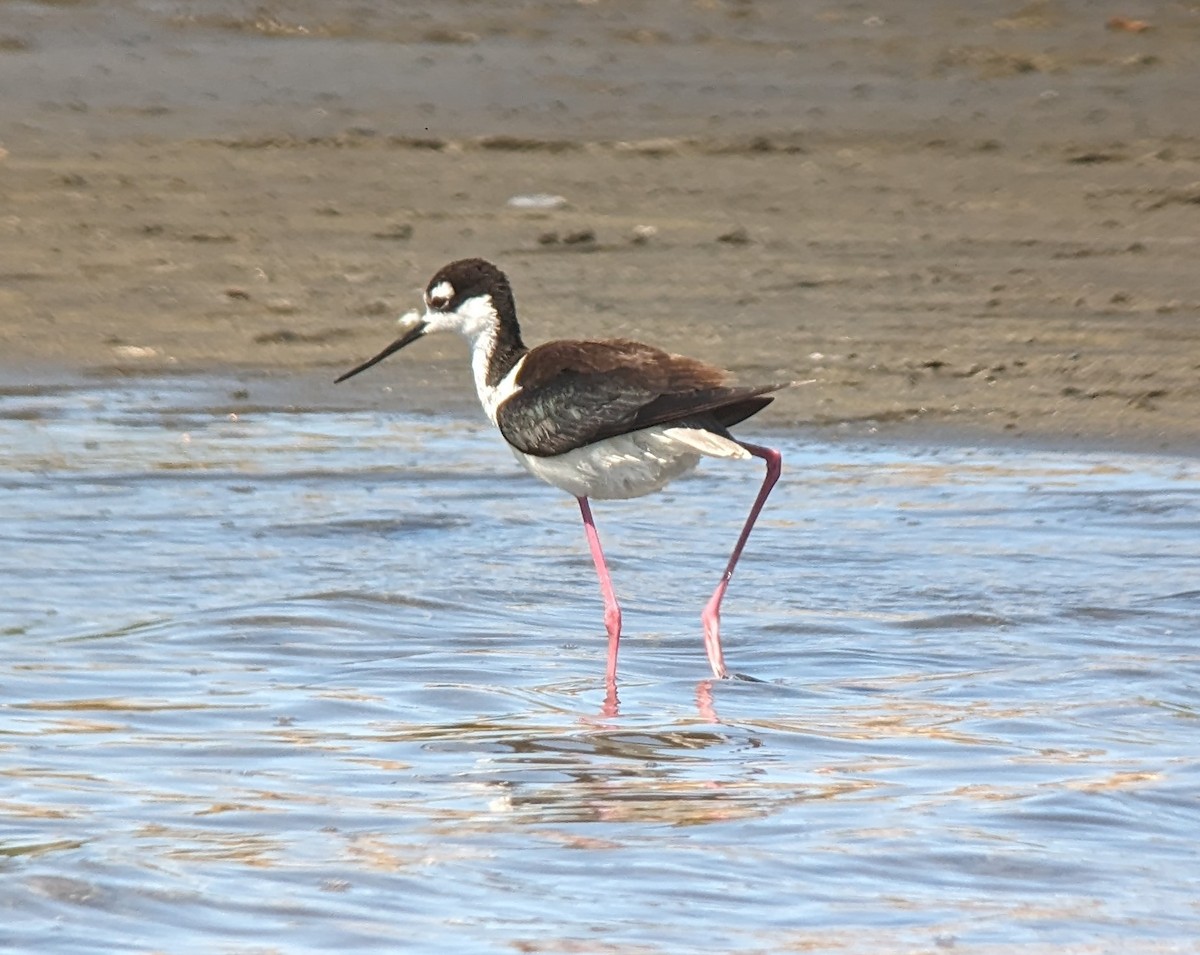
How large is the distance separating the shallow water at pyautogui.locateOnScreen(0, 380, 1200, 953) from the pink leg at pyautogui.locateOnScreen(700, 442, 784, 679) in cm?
10

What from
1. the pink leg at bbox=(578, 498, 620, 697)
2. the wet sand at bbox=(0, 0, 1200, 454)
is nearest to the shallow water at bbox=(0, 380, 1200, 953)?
the pink leg at bbox=(578, 498, 620, 697)

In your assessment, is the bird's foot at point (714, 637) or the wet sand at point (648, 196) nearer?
the bird's foot at point (714, 637)

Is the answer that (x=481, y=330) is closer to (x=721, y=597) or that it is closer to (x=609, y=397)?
(x=609, y=397)

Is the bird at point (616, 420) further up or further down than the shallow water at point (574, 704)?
further up

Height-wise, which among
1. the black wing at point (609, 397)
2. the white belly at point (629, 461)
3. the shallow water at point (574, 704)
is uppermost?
the black wing at point (609, 397)

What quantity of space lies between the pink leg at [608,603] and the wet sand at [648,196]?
2.65m

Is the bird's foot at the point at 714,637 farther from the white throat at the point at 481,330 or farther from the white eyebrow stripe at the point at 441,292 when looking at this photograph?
the white eyebrow stripe at the point at 441,292

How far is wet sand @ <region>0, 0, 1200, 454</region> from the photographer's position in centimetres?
1089

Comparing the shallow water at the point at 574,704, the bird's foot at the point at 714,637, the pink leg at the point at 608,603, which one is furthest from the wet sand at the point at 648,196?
the bird's foot at the point at 714,637

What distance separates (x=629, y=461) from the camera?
715 centimetres

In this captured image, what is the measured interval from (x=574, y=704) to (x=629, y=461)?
1.03 metres

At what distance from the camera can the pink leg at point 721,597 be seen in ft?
22.2

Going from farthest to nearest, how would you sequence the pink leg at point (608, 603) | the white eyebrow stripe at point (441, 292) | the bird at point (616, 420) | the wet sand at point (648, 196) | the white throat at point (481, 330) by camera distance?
the wet sand at point (648, 196) < the white eyebrow stripe at point (441, 292) < the white throat at point (481, 330) < the bird at point (616, 420) < the pink leg at point (608, 603)

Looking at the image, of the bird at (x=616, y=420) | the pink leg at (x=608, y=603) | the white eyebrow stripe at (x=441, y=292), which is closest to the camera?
the pink leg at (x=608, y=603)
